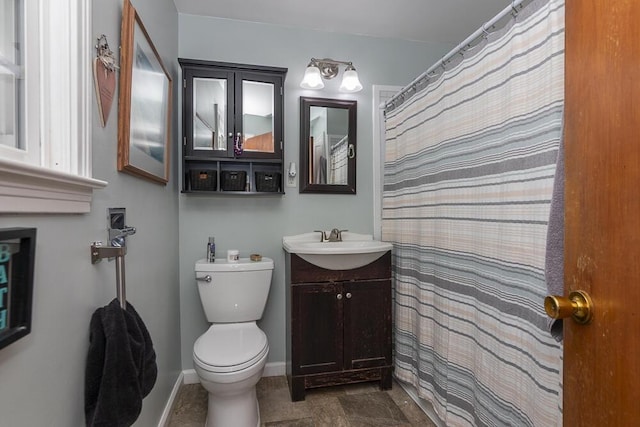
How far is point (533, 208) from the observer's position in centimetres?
109

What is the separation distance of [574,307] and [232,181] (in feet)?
6.07

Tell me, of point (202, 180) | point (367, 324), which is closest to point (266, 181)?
point (202, 180)

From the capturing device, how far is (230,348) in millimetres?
1602

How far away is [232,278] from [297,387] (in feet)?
2.51

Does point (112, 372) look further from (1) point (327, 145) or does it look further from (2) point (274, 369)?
(1) point (327, 145)

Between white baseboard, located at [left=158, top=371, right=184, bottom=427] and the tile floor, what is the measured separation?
4 centimetres

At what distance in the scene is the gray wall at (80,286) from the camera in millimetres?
652

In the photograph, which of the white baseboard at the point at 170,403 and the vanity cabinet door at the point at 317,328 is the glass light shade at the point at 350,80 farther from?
the white baseboard at the point at 170,403

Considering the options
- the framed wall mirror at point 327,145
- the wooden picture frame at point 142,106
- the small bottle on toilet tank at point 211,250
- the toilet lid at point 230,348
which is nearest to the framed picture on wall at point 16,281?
the wooden picture frame at point 142,106

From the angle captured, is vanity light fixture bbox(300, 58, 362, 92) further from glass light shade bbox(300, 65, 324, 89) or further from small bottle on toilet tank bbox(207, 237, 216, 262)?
small bottle on toilet tank bbox(207, 237, 216, 262)

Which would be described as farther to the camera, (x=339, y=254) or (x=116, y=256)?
(x=339, y=254)

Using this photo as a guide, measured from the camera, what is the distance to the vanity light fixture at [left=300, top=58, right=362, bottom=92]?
208cm

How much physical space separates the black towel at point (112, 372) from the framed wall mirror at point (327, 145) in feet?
4.93

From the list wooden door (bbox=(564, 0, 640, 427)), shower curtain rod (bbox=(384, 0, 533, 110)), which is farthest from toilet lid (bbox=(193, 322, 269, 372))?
shower curtain rod (bbox=(384, 0, 533, 110))
